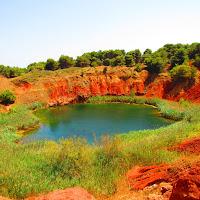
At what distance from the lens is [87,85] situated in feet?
130

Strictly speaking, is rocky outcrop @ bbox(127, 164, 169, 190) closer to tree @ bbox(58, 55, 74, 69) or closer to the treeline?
the treeline

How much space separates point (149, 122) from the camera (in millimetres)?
21906

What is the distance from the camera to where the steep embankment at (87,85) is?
112ft

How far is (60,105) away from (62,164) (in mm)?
27462

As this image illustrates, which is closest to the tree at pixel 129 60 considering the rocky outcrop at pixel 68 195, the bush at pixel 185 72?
the bush at pixel 185 72

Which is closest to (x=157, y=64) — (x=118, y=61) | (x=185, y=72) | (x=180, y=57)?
(x=180, y=57)

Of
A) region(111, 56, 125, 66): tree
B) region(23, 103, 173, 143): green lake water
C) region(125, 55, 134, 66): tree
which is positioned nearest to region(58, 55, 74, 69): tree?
region(111, 56, 125, 66): tree

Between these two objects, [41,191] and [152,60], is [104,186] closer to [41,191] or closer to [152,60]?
[41,191]

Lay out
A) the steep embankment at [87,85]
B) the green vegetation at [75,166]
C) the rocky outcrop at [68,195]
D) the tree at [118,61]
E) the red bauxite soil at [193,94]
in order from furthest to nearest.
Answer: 1. the tree at [118,61]
2. the steep embankment at [87,85]
3. the red bauxite soil at [193,94]
4. the green vegetation at [75,166]
5. the rocky outcrop at [68,195]

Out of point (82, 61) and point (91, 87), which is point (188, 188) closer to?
point (91, 87)

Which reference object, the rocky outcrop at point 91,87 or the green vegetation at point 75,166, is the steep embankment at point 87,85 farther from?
the green vegetation at point 75,166

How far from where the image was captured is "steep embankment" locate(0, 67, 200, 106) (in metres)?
34.0

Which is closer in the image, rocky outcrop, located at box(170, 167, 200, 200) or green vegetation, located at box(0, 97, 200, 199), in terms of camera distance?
rocky outcrop, located at box(170, 167, 200, 200)

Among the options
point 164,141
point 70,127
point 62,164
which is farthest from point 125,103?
point 62,164
